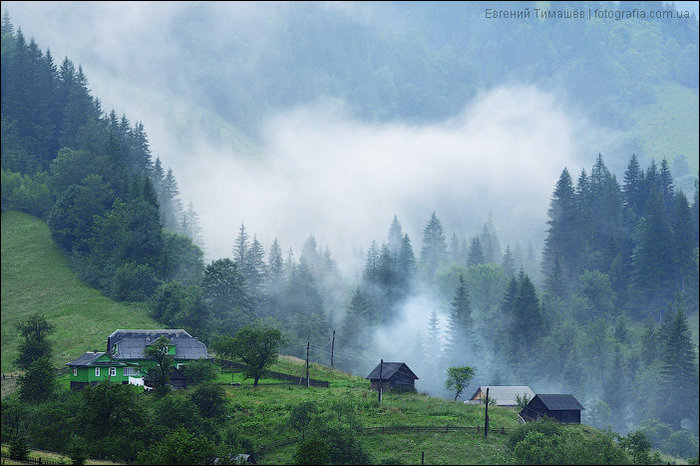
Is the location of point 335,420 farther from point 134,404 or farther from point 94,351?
point 94,351

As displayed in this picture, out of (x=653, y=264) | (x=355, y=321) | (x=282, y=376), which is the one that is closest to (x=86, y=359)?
(x=282, y=376)

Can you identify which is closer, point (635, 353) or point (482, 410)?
point (482, 410)

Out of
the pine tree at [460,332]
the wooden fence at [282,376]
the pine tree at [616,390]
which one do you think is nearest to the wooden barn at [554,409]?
the wooden fence at [282,376]

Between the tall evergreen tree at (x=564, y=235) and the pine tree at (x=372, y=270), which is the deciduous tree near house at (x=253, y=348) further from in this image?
the tall evergreen tree at (x=564, y=235)

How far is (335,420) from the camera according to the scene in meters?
75.4

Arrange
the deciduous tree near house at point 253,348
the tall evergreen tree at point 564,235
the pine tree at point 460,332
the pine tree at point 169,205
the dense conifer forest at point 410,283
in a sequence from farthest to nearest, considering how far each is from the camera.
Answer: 1. the tall evergreen tree at point 564,235
2. the pine tree at point 169,205
3. the pine tree at point 460,332
4. the dense conifer forest at point 410,283
5. the deciduous tree near house at point 253,348

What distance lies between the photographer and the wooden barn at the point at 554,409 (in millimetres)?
90938

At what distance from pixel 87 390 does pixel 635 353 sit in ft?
330

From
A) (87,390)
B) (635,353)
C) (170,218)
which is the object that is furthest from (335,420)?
(170,218)

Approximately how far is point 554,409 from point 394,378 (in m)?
20.6

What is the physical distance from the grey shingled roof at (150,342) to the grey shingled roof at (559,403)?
139ft

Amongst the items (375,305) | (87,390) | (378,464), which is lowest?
(378,464)

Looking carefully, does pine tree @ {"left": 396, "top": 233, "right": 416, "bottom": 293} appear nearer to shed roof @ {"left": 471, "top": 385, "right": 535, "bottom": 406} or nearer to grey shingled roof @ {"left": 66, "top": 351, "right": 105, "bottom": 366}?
shed roof @ {"left": 471, "top": 385, "right": 535, "bottom": 406}

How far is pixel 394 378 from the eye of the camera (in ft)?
328
